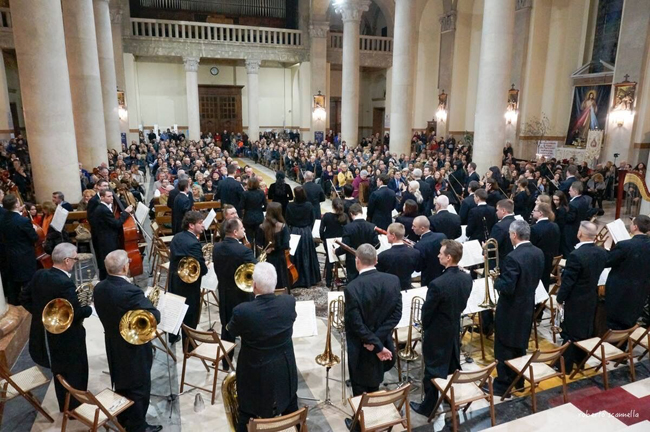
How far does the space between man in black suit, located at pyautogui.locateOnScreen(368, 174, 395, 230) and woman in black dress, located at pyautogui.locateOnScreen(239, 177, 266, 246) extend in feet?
6.79

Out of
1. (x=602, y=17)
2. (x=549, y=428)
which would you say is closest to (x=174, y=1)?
(x=602, y=17)

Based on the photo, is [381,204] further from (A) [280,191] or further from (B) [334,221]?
(A) [280,191]

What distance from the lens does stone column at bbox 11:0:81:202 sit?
8312 mm

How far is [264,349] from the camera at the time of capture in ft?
11.6

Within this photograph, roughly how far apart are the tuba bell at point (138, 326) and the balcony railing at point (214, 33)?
24.3 metres

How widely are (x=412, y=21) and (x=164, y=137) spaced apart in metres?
15.2

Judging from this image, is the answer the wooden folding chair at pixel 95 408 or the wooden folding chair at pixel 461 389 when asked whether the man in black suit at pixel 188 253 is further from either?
the wooden folding chair at pixel 461 389

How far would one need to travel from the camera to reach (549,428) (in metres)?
4.12

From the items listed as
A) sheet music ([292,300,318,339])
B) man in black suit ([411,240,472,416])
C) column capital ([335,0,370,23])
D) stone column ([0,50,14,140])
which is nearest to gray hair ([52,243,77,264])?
sheet music ([292,300,318,339])

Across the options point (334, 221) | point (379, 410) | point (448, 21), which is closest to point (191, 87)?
point (448, 21)

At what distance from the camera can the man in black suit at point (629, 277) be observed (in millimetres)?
5258

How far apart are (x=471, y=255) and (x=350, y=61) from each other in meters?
17.5

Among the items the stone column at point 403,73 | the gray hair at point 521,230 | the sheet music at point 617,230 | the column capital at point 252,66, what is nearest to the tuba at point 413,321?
the gray hair at point 521,230

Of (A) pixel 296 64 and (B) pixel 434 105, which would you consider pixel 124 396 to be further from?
(A) pixel 296 64
